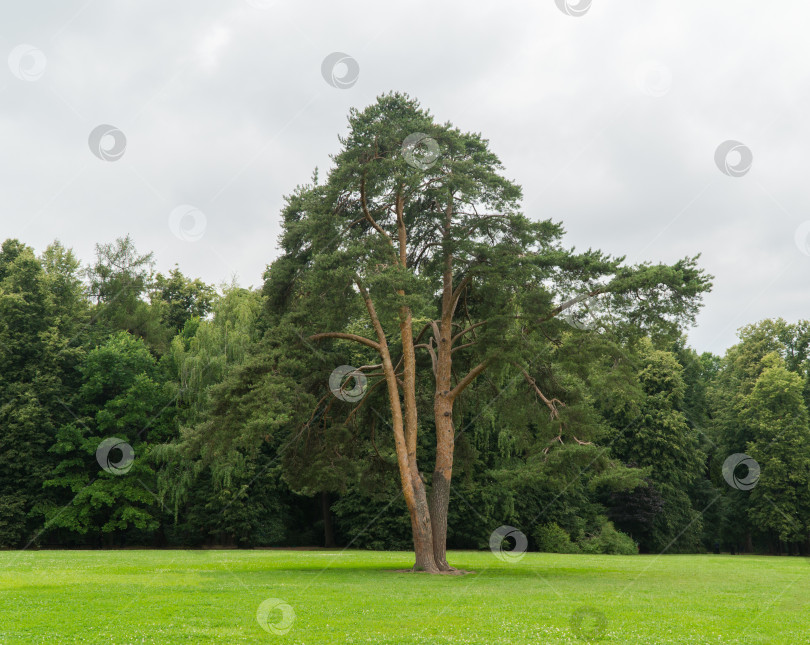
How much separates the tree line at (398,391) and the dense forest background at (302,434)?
0.42ft

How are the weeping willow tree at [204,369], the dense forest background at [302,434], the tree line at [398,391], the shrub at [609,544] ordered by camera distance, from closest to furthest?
1. the tree line at [398,391]
2. the dense forest background at [302,434]
3. the weeping willow tree at [204,369]
4. the shrub at [609,544]

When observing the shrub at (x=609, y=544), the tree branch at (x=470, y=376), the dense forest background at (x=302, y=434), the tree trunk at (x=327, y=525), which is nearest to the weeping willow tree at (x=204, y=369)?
the dense forest background at (x=302, y=434)

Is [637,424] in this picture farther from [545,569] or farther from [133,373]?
[133,373]

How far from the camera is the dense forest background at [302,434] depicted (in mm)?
22797

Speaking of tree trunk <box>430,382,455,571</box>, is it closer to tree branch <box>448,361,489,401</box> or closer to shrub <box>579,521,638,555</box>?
tree branch <box>448,361,489,401</box>

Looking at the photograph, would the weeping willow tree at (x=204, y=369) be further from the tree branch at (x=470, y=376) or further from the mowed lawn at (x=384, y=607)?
the tree branch at (x=470, y=376)

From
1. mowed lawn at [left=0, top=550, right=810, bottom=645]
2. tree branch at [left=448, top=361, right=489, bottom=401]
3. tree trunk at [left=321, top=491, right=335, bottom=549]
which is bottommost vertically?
tree trunk at [left=321, top=491, right=335, bottom=549]

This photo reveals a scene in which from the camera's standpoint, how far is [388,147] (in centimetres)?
2136

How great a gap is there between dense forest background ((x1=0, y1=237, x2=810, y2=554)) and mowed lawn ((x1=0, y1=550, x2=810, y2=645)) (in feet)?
11.7

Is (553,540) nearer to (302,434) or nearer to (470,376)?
(470,376)

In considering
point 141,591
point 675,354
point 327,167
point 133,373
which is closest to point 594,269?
point 327,167

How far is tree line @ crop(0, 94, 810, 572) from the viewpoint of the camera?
66.8ft

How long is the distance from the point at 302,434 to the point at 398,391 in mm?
3429

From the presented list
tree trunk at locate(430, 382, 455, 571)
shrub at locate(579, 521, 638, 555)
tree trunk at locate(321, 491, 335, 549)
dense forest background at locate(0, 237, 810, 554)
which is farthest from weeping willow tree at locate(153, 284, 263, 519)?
shrub at locate(579, 521, 638, 555)
